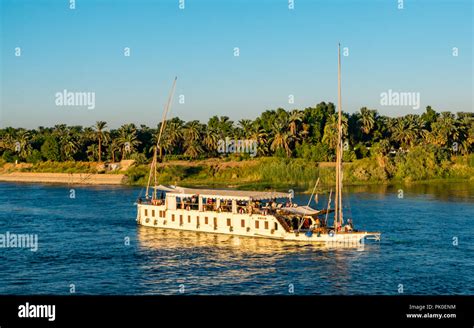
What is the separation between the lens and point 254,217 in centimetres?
6656

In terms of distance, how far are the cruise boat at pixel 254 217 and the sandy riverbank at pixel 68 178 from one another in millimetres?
74390

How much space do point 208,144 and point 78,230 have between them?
94.6 m

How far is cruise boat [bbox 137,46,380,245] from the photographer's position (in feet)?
204

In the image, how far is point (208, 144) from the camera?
167 metres

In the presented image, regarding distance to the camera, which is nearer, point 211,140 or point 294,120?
point 294,120

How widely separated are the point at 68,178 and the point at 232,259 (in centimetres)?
10717

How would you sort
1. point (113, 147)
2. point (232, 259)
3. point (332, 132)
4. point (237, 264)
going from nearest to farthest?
point (237, 264) → point (232, 259) → point (332, 132) → point (113, 147)

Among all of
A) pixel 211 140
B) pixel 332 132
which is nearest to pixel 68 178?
pixel 211 140

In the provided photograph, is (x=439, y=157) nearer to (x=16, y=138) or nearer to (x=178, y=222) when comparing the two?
(x=178, y=222)

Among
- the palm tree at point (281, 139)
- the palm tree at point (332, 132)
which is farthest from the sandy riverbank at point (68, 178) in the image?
the palm tree at point (332, 132)

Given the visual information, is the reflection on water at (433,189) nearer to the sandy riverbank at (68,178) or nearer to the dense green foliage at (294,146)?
the dense green foliage at (294,146)

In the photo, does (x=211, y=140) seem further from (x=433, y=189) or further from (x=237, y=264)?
(x=237, y=264)
